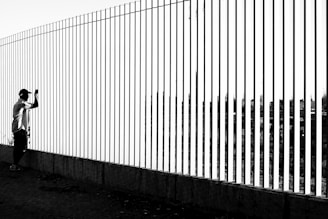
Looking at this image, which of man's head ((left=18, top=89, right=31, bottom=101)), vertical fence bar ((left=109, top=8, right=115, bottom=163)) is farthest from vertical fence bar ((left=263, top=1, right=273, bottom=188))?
man's head ((left=18, top=89, right=31, bottom=101))

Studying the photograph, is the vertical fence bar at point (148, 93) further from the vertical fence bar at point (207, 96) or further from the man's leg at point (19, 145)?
the man's leg at point (19, 145)

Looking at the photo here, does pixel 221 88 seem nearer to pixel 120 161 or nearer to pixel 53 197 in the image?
pixel 120 161

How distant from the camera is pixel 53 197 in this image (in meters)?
7.67

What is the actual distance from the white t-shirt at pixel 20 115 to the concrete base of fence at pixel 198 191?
5.46 feet

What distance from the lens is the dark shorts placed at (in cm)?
1071

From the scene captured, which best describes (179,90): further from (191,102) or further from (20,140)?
(20,140)

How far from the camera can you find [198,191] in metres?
6.43

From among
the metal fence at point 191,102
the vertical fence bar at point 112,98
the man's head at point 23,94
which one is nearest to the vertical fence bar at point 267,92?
the metal fence at point 191,102

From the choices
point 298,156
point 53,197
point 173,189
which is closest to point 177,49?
point 173,189

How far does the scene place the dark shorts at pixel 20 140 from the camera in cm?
1071

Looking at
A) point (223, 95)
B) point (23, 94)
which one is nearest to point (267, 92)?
point (223, 95)

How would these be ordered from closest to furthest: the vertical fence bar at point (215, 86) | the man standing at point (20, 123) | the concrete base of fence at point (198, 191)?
the concrete base of fence at point (198, 191) < the vertical fence bar at point (215, 86) < the man standing at point (20, 123)

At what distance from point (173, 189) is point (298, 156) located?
2.04 metres

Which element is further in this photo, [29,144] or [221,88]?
[29,144]
